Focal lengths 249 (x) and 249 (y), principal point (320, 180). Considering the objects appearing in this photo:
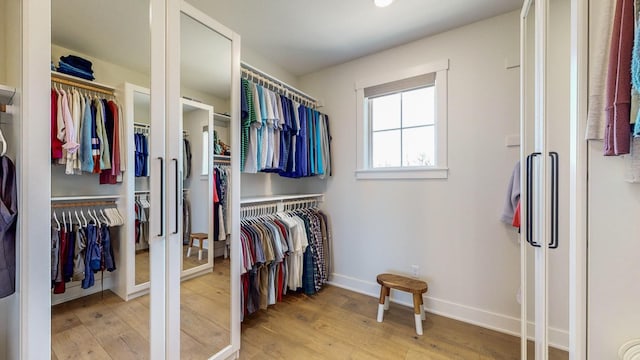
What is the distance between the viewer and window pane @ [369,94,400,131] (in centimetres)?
265

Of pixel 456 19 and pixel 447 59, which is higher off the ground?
pixel 456 19

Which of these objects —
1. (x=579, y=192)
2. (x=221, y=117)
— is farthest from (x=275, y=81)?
(x=579, y=192)

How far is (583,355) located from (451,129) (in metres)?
1.80

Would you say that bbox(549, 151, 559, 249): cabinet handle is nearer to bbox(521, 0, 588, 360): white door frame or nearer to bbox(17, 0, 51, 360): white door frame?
bbox(521, 0, 588, 360): white door frame

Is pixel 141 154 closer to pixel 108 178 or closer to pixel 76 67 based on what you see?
pixel 108 178

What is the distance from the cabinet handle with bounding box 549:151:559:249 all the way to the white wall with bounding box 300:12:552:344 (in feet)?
3.36

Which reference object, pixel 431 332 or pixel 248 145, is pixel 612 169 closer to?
pixel 431 332

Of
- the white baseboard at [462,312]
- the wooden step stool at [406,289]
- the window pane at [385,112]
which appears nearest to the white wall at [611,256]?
the wooden step stool at [406,289]

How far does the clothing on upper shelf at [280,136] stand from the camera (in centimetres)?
208

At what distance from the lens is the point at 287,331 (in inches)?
79.0

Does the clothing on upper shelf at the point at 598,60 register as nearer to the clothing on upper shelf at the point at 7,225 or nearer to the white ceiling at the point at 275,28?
the white ceiling at the point at 275,28

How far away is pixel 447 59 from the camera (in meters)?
2.27

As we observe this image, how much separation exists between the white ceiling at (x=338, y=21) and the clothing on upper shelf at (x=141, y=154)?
1303 millimetres

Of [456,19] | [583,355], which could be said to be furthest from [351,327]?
[456,19]
